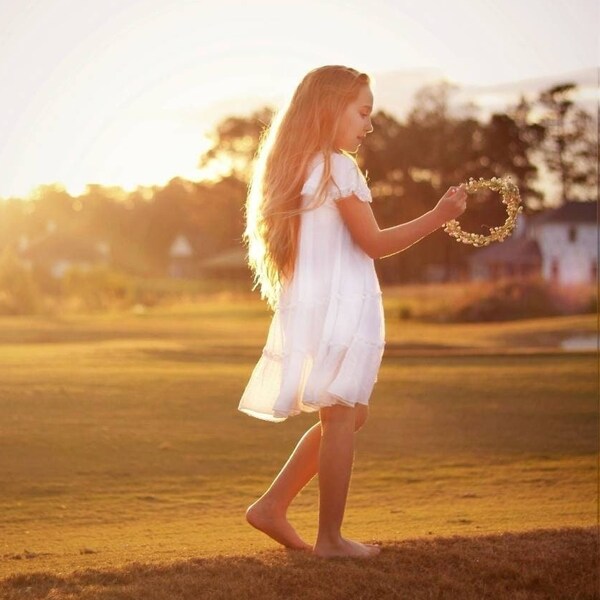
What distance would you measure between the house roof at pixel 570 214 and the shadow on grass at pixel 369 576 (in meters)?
31.4

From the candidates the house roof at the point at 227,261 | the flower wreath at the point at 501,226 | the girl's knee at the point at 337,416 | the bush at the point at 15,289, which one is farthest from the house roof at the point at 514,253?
the girl's knee at the point at 337,416

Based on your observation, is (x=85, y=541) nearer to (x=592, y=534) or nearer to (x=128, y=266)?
(x=592, y=534)

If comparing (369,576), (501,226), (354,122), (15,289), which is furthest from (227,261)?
(369,576)

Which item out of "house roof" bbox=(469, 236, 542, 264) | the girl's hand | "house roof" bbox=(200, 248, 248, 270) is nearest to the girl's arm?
the girl's hand

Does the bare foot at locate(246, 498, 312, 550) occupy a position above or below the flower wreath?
below

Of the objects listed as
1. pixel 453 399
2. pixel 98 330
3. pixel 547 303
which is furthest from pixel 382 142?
pixel 453 399

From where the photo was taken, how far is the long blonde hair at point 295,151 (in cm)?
301

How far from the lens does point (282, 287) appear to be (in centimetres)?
310

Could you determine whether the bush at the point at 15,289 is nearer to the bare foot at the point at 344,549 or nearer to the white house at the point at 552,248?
the white house at the point at 552,248

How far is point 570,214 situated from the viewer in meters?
33.7

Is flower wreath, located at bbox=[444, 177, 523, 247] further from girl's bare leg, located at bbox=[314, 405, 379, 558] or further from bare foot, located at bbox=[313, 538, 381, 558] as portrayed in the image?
bare foot, located at bbox=[313, 538, 381, 558]

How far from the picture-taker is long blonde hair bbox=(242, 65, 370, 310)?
3014mm

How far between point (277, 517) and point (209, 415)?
4313mm

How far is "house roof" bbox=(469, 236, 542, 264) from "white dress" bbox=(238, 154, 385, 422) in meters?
33.0
